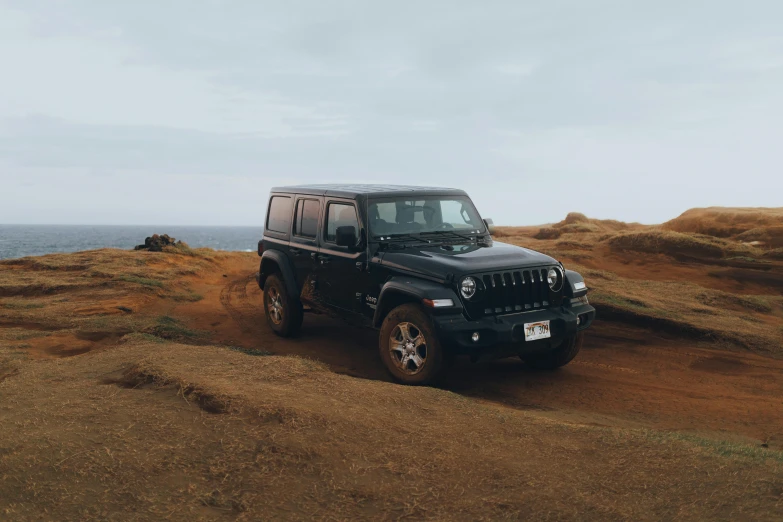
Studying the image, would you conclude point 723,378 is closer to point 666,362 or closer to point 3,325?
point 666,362

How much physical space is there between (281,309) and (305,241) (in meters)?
1.21

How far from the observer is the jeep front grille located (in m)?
6.20

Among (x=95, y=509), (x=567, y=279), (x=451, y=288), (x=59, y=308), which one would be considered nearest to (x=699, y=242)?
(x=567, y=279)

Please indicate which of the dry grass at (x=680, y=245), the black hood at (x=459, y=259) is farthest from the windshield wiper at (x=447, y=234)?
the dry grass at (x=680, y=245)

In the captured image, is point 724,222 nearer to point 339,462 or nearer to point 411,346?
point 411,346

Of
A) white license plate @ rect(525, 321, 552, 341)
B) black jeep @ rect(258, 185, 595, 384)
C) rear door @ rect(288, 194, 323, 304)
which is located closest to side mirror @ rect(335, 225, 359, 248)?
black jeep @ rect(258, 185, 595, 384)

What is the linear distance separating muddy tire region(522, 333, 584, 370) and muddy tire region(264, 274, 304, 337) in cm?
329

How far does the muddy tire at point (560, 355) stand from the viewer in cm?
712

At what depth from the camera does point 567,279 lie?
22.7 ft

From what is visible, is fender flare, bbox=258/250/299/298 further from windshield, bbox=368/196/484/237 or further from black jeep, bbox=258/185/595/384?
windshield, bbox=368/196/484/237

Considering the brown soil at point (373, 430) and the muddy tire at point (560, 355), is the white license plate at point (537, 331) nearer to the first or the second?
the brown soil at point (373, 430)

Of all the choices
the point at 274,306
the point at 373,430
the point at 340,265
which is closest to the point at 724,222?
the point at 274,306

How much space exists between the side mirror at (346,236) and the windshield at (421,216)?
0.27 metres

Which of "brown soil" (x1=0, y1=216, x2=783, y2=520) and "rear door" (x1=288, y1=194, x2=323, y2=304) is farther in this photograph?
"rear door" (x1=288, y1=194, x2=323, y2=304)
